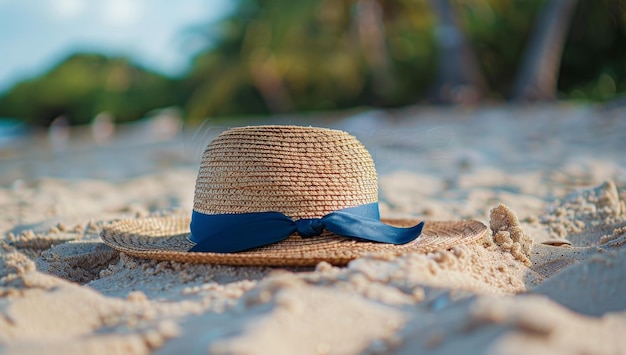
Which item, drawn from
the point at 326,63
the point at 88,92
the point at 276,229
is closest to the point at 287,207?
the point at 276,229

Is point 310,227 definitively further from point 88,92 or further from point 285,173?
point 88,92

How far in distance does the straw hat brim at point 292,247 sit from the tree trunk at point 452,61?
863cm

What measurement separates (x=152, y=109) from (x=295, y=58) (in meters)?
7.39

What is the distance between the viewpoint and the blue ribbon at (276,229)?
2.30m

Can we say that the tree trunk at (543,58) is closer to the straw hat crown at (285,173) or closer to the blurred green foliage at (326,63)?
the blurred green foliage at (326,63)

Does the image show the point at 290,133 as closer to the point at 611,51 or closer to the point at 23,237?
the point at 23,237

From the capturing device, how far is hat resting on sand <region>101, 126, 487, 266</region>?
2.29 metres

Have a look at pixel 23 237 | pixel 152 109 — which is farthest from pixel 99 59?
pixel 23 237

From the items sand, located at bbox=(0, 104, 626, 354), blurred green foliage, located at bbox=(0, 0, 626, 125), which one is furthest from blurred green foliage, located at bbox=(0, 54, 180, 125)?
sand, located at bbox=(0, 104, 626, 354)

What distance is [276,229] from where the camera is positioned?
2305 mm

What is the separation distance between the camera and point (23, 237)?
3.10m

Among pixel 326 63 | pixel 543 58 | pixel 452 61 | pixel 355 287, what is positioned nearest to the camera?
pixel 355 287

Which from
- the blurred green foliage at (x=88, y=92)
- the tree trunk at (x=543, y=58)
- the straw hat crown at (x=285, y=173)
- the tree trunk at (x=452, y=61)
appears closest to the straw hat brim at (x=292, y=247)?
the straw hat crown at (x=285, y=173)

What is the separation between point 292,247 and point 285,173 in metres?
0.28
